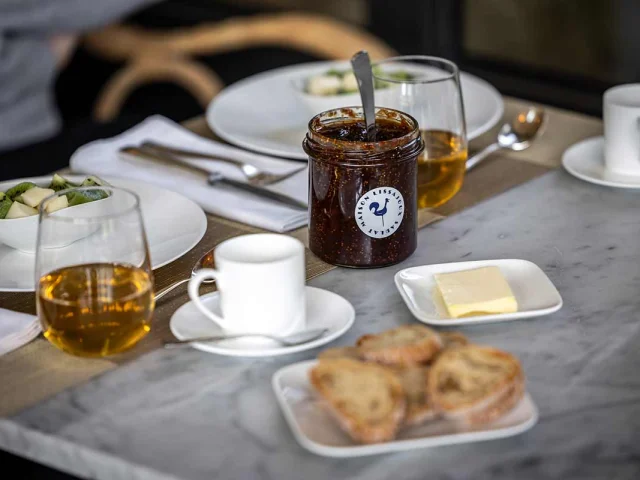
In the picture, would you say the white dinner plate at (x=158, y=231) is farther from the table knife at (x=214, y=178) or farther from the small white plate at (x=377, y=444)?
the small white plate at (x=377, y=444)

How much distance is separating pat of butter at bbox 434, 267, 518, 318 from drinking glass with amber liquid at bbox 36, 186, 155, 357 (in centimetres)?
30

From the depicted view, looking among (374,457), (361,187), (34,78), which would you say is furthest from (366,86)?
(34,78)

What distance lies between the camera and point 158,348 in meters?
0.99

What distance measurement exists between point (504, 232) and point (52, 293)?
59cm

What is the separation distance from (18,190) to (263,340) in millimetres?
440

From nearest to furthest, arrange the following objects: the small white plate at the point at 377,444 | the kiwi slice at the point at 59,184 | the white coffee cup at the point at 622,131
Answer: the small white plate at the point at 377,444 → the kiwi slice at the point at 59,184 → the white coffee cup at the point at 622,131

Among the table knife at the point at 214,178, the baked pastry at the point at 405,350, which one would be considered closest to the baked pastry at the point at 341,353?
the baked pastry at the point at 405,350

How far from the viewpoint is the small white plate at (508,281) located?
100 cm

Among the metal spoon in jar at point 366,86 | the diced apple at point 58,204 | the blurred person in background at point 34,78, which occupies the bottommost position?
the blurred person in background at point 34,78

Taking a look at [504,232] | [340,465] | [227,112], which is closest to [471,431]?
[340,465]

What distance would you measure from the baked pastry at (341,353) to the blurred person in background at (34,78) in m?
1.46

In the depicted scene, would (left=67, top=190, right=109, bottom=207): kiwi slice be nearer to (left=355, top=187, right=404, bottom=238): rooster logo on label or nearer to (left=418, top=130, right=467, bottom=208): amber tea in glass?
(left=355, top=187, right=404, bottom=238): rooster logo on label

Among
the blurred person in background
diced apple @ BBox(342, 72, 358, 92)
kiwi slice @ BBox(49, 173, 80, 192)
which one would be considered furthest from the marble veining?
the blurred person in background

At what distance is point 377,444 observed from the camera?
785 millimetres
